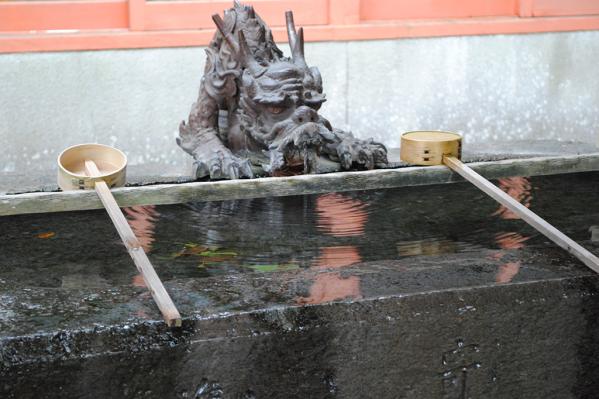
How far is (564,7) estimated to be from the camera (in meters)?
9.25

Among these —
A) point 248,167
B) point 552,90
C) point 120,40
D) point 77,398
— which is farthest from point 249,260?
point 552,90

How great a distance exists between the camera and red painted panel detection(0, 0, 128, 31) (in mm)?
8102

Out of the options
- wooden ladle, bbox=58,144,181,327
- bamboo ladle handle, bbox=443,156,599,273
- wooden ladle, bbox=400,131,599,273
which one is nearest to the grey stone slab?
wooden ladle, bbox=400,131,599,273

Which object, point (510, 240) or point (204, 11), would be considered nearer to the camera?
point (510, 240)

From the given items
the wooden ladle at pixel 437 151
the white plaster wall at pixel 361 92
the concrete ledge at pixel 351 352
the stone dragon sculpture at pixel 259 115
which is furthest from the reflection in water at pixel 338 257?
the white plaster wall at pixel 361 92

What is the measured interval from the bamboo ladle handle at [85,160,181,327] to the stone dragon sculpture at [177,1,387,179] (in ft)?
3.41

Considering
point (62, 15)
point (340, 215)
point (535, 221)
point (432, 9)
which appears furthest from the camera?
point (432, 9)

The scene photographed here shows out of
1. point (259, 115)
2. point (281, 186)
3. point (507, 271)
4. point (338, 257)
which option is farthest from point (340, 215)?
point (507, 271)

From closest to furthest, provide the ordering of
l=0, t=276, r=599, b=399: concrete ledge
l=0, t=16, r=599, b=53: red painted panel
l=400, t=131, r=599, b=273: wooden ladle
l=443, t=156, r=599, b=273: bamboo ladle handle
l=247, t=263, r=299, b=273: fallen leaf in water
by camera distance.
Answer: l=0, t=276, r=599, b=399: concrete ledge < l=443, t=156, r=599, b=273: bamboo ladle handle < l=247, t=263, r=299, b=273: fallen leaf in water < l=400, t=131, r=599, b=273: wooden ladle < l=0, t=16, r=599, b=53: red painted panel

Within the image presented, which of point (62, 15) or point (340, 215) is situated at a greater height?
point (62, 15)

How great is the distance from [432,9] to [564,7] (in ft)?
4.29

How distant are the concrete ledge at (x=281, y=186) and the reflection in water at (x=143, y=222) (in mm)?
59

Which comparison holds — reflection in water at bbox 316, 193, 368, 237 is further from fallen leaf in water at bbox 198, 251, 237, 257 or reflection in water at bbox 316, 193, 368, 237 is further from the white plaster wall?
the white plaster wall

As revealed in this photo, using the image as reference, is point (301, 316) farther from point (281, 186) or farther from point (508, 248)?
point (281, 186)
